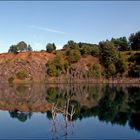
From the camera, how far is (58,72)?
447 ft

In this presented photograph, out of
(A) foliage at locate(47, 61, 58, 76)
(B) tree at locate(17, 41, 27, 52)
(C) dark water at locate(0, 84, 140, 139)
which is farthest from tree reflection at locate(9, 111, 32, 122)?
(B) tree at locate(17, 41, 27, 52)

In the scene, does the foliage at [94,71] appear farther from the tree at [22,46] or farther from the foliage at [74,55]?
the tree at [22,46]

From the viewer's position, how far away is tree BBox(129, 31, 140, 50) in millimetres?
150125

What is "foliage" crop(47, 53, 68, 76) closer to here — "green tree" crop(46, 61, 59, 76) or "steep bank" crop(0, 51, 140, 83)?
"green tree" crop(46, 61, 59, 76)

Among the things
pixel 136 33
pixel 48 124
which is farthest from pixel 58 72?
pixel 48 124

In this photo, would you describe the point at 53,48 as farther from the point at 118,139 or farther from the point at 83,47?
the point at 118,139

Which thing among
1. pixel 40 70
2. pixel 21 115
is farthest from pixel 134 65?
pixel 21 115

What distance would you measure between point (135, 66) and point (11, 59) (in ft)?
184

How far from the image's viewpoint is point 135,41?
15288cm

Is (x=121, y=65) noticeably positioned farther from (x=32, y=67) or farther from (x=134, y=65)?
(x=32, y=67)

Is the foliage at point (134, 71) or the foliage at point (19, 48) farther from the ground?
the foliage at point (19, 48)

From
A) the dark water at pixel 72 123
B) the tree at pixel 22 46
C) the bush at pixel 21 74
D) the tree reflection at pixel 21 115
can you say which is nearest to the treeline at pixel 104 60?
the bush at pixel 21 74

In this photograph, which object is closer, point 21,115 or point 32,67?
point 21,115

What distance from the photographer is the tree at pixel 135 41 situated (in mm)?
150125
